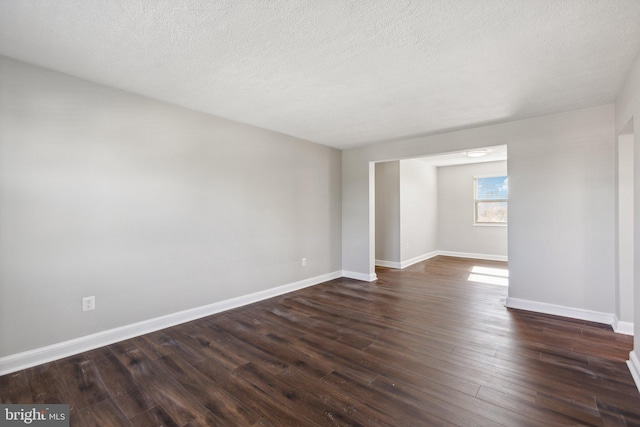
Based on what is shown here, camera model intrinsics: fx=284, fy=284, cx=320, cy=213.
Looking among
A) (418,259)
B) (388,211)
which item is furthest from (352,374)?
(418,259)

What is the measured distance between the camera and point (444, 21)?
1.78 metres

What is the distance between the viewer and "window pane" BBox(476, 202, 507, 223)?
276 inches

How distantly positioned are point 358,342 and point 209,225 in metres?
2.18

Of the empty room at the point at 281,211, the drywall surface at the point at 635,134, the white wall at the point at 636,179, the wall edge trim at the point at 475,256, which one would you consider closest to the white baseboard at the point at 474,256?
the wall edge trim at the point at 475,256

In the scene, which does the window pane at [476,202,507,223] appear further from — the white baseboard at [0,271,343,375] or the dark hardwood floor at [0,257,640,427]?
the white baseboard at [0,271,343,375]

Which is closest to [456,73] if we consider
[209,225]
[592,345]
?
[592,345]

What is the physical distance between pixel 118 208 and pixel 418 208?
6.06m

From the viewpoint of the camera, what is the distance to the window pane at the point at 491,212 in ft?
23.0

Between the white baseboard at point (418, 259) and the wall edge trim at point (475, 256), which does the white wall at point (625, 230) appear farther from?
the wall edge trim at point (475, 256)

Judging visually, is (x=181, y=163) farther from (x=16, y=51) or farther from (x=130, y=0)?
(x=130, y=0)

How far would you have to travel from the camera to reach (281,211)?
14.4 feet

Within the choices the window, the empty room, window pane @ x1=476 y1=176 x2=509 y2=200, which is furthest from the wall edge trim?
the empty room

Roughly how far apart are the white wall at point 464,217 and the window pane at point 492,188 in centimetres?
16

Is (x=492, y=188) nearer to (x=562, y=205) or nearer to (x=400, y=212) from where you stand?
(x=400, y=212)
